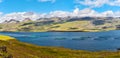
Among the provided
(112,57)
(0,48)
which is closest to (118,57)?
(112,57)

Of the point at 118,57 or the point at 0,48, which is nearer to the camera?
the point at 0,48

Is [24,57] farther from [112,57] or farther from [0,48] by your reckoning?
[112,57]

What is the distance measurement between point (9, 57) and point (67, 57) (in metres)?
29.7

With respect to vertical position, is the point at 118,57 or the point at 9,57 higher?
the point at 9,57

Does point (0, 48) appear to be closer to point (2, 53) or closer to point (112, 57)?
point (2, 53)

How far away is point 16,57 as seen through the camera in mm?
47094

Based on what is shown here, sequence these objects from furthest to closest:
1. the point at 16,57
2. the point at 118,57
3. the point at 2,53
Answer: the point at 118,57
the point at 16,57
the point at 2,53

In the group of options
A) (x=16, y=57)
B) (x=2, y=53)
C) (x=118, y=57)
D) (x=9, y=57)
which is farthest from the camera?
(x=118, y=57)

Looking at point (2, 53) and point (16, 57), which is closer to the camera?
point (2, 53)

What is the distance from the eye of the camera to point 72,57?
6338 centimetres

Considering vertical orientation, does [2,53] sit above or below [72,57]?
above

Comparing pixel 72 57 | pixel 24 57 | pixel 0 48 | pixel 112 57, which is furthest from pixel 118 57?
pixel 0 48

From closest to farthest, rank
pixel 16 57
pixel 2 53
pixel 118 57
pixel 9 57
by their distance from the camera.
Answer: pixel 9 57 < pixel 2 53 < pixel 16 57 < pixel 118 57

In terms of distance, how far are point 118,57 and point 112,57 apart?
141 centimetres
